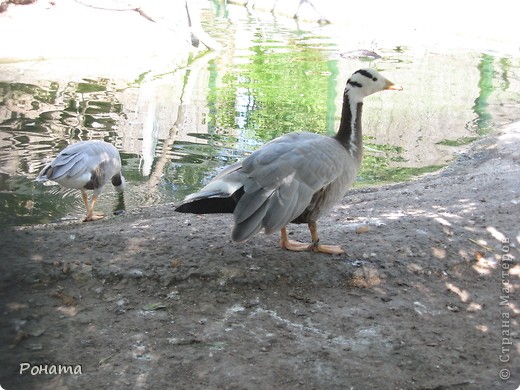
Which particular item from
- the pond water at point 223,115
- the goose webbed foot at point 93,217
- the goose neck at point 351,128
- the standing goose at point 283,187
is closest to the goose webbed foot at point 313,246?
the standing goose at point 283,187

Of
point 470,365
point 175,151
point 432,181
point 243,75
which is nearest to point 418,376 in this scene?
point 470,365

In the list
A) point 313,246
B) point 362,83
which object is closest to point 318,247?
point 313,246

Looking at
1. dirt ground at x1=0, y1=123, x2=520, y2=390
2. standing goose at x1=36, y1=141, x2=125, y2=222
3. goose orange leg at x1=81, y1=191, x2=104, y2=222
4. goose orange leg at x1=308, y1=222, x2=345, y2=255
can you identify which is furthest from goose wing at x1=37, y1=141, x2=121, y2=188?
goose orange leg at x1=308, y1=222, x2=345, y2=255

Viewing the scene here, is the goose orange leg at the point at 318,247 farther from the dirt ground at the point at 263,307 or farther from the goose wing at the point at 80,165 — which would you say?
the goose wing at the point at 80,165

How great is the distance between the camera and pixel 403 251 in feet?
15.4

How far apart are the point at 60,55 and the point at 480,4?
14.7m

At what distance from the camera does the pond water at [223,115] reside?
308 inches

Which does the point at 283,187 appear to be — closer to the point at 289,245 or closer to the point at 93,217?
A: the point at 289,245

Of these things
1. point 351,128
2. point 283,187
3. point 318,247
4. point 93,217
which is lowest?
point 93,217

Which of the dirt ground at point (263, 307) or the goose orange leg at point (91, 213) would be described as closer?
the dirt ground at point (263, 307)

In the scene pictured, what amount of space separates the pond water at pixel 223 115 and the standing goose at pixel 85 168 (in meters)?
0.39

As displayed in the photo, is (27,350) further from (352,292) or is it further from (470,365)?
(470,365)

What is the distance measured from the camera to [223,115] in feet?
36.1

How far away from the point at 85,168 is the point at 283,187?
3.01m
